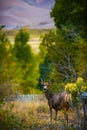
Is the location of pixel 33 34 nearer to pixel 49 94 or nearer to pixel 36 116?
pixel 49 94

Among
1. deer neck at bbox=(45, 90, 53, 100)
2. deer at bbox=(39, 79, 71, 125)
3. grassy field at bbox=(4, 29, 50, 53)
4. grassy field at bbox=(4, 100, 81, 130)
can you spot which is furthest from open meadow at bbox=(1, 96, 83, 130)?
grassy field at bbox=(4, 29, 50, 53)

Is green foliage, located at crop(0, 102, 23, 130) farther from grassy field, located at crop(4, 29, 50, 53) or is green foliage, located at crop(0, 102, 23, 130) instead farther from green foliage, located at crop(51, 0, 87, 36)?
grassy field, located at crop(4, 29, 50, 53)

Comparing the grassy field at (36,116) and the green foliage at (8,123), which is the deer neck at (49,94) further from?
the green foliage at (8,123)

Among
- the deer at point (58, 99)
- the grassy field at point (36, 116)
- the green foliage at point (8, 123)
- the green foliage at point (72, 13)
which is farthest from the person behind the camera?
the green foliage at point (72, 13)

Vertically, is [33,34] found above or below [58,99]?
below

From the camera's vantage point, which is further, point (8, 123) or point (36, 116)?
point (36, 116)

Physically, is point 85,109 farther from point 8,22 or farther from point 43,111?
point 8,22

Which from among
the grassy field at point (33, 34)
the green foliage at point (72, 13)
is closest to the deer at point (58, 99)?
the green foliage at point (72, 13)

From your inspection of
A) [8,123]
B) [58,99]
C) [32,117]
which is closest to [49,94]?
[58,99]

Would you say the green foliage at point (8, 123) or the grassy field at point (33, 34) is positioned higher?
the green foliage at point (8, 123)

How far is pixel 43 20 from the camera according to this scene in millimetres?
30234

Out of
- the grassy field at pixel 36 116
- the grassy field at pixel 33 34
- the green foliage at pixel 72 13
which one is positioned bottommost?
the grassy field at pixel 33 34

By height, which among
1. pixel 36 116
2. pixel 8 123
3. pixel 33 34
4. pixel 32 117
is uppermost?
pixel 8 123

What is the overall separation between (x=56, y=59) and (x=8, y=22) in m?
16.2
